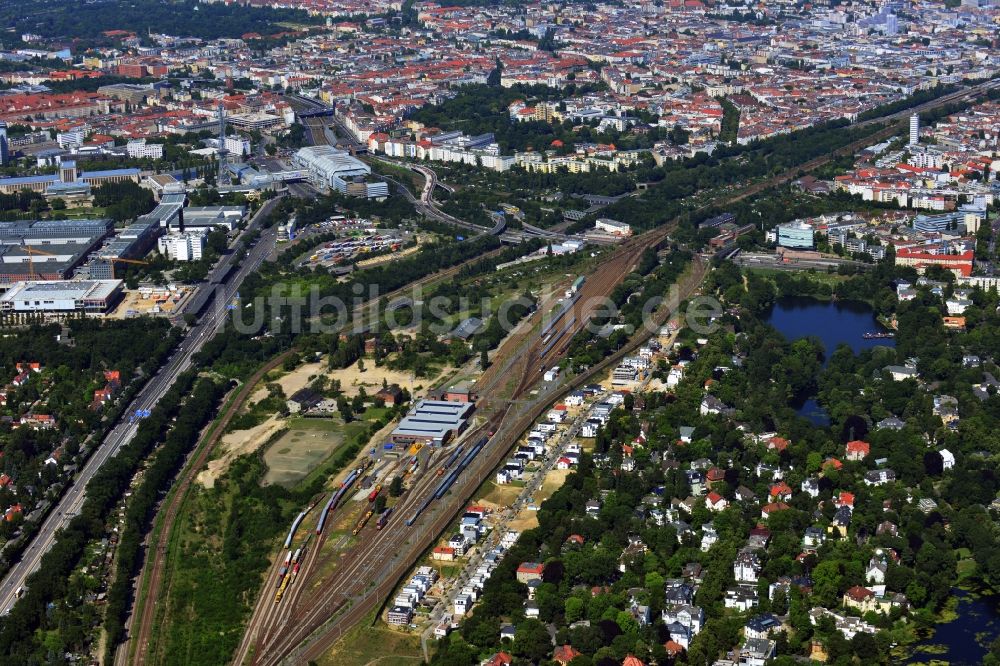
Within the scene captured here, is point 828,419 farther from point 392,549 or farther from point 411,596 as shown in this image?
point 411,596

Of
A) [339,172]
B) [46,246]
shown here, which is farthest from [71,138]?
[46,246]

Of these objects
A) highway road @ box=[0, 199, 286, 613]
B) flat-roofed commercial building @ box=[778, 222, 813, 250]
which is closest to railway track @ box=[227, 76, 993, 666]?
highway road @ box=[0, 199, 286, 613]

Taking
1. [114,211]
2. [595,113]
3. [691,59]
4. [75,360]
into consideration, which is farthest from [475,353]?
[691,59]

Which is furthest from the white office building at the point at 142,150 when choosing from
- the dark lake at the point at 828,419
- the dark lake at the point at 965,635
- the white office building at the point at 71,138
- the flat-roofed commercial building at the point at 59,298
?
the dark lake at the point at 965,635

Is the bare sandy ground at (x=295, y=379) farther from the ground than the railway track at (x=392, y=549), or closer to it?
closer to it

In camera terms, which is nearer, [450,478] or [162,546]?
[162,546]

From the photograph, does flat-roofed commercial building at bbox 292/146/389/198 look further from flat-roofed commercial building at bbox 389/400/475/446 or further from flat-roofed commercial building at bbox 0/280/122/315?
flat-roofed commercial building at bbox 389/400/475/446

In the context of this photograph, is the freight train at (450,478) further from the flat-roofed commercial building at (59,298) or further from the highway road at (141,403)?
the flat-roofed commercial building at (59,298)
